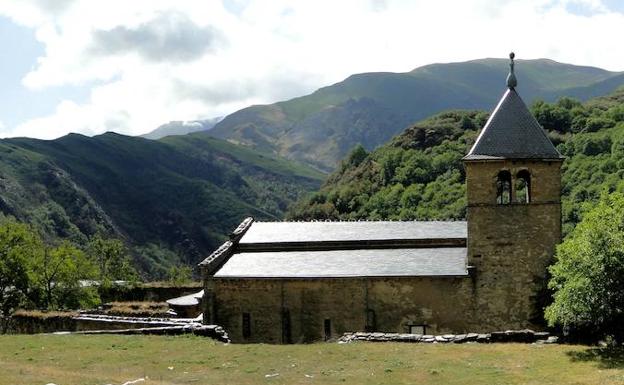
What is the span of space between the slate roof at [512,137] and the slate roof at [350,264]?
5.10m

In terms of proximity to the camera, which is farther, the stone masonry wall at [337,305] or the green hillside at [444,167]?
the green hillside at [444,167]

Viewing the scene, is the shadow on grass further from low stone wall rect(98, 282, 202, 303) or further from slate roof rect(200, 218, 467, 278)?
low stone wall rect(98, 282, 202, 303)

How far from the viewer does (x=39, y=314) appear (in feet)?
121

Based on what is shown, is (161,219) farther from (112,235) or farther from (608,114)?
(608,114)

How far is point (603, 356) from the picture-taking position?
23.0 m

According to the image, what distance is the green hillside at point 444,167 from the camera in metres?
85.8

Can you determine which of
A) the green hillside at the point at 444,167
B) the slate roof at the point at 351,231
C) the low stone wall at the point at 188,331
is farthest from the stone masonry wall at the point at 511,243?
the green hillside at the point at 444,167

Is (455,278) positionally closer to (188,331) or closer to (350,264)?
(350,264)

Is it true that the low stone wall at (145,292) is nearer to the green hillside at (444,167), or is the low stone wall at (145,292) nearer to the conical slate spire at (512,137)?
the conical slate spire at (512,137)

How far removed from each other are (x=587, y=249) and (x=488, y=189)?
9248 mm

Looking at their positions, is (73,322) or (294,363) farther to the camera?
(73,322)

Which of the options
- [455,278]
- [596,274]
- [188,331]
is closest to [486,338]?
[455,278]

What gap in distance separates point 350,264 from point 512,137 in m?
9.61

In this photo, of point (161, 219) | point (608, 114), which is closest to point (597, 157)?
point (608, 114)
